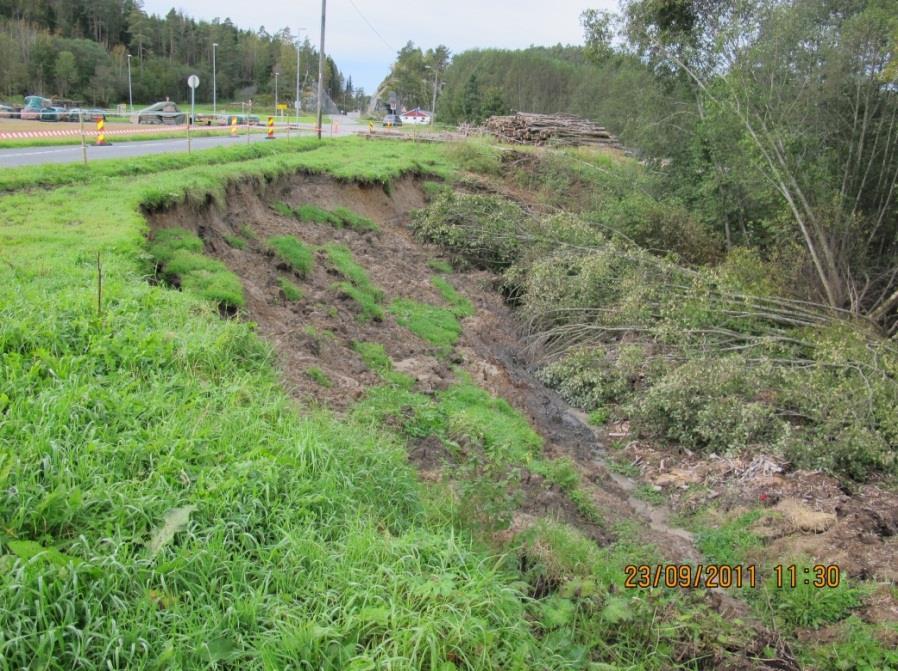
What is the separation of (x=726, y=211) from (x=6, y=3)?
60021 mm

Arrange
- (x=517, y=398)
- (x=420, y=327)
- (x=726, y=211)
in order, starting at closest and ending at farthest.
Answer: (x=517, y=398) → (x=420, y=327) → (x=726, y=211)

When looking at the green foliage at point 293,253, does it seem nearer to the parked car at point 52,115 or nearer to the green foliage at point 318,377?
the green foliage at point 318,377

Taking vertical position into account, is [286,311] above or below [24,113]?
below

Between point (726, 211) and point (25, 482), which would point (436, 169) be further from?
point (25, 482)

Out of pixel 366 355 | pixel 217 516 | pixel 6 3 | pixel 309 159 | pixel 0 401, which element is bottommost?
pixel 366 355

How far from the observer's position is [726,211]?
14633 millimetres

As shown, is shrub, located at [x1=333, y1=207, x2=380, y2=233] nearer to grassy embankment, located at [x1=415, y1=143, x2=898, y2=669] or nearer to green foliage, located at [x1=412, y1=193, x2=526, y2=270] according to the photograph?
green foliage, located at [x1=412, y1=193, x2=526, y2=270]

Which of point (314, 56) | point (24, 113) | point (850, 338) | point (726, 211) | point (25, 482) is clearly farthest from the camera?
point (314, 56)

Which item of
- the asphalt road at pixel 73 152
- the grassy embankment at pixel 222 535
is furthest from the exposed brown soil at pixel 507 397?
the asphalt road at pixel 73 152

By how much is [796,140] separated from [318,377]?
9635 mm

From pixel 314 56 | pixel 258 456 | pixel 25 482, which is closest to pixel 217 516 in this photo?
pixel 258 456
